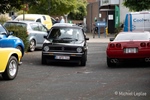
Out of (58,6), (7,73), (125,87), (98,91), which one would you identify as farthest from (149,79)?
(58,6)

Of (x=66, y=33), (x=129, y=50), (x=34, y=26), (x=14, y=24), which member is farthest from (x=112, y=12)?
(x=129, y=50)

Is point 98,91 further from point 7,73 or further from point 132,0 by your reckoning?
point 132,0

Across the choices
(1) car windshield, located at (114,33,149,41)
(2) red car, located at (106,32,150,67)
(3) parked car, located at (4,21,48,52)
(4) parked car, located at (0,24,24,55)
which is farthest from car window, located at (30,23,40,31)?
(2) red car, located at (106,32,150,67)

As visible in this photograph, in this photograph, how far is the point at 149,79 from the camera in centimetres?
988

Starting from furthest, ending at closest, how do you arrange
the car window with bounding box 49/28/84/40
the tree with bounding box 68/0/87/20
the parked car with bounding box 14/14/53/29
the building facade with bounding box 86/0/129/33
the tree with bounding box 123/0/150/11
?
the tree with bounding box 68/0/87/20 → the building facade with bounding box 86/0/129/33 → the tree with bounding box 123/0/150/11 → the parked car with bounding box 14/14/53/29 → the car window with bounding box 49/28/84/40

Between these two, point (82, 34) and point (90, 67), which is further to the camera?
point (82, 34)

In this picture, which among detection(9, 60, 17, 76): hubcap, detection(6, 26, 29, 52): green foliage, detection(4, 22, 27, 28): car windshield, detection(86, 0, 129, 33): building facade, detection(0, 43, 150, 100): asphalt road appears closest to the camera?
detection(0, 43, 150, 100): asphalt road

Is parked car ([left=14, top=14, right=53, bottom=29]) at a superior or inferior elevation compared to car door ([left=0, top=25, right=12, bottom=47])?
superior

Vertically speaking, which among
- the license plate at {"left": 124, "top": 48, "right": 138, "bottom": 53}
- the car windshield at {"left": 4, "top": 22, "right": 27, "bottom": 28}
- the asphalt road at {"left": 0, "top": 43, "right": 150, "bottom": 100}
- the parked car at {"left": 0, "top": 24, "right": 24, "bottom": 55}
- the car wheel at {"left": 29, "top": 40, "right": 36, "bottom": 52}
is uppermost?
the car windshield at {"left": 4, "top": 22, "right": 27, "bottom": 28}

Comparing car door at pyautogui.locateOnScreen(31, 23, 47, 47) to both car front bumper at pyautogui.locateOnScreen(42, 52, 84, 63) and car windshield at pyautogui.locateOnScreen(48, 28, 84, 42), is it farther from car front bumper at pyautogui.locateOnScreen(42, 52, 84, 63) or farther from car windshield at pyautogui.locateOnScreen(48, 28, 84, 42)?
car front bumper at pyautogui.locateOnScreen(42, 52, 84, 63)

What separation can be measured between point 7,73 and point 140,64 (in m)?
5.57

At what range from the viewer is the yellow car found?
9.27 meters

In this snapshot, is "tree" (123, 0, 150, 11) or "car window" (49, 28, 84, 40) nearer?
"car window" (49, 28, 84, 40)

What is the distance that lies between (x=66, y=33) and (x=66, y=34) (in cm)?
6
